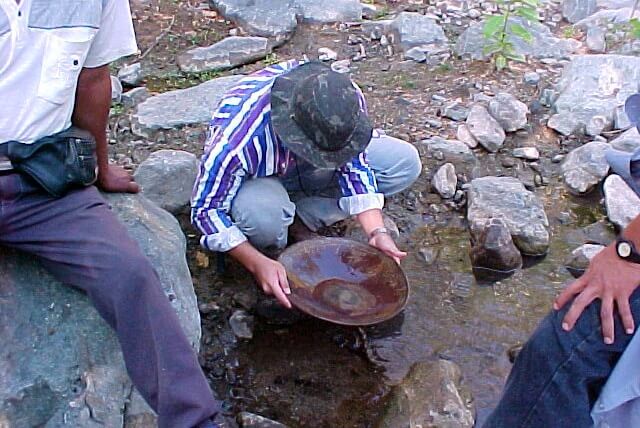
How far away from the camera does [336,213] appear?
314 centimetres

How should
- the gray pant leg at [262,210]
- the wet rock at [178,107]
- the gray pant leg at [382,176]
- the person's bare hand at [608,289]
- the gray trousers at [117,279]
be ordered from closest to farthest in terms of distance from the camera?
the person's bare hand at [608,289], the gray trousers at [117,279], the gray pant leg at [262,210], the gray pant leg at [382,176], the wet rock at [178,107]

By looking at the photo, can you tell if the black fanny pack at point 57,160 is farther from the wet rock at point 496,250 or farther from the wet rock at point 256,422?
the wet rock at point 496,250

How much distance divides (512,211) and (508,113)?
0.78m

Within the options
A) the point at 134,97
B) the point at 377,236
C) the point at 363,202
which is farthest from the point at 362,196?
the point at 134,97

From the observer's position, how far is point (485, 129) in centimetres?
390

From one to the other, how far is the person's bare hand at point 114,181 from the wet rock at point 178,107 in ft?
3.91

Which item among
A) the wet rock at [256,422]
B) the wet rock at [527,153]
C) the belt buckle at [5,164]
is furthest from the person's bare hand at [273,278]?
the wet rock at [527,153]

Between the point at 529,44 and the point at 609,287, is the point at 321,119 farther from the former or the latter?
the point at 529,44

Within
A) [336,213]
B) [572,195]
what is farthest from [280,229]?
[572,195]

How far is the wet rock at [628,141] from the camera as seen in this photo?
3689 millimetres

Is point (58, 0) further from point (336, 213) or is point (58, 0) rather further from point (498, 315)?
point (498, 315)

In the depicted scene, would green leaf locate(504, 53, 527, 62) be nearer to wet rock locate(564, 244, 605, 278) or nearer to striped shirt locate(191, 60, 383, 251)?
wet rock locate(564, 244, 605, 278)

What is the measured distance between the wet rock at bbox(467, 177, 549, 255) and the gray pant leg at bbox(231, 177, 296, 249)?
88cm

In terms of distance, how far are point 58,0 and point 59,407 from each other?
1.08m
